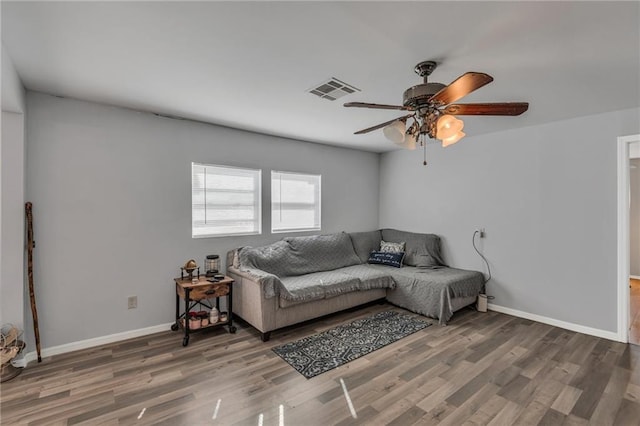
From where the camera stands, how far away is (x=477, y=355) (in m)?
2.82

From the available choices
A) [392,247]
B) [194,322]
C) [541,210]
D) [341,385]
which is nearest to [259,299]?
[194,322]

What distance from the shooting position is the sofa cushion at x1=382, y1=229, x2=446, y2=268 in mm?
4469

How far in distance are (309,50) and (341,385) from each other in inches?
96.5

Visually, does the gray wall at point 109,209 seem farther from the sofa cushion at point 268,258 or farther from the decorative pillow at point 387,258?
the decorative pillow at point 387,258

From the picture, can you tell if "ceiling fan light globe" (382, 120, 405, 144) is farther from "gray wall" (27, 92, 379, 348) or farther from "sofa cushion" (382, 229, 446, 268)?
"sofa cushion" (382, 229, 446, 268)

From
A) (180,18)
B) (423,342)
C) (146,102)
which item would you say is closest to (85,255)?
(146,102)

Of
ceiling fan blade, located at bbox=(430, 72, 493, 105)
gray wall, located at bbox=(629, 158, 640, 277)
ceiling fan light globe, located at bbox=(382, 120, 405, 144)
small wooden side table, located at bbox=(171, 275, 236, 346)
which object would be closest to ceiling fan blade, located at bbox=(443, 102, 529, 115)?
ceiling fan blade, located at bbox=(430, 72, 493, 105)

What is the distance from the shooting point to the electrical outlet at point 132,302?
3121mm

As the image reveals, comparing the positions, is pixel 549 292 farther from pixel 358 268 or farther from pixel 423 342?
pixel 358 268

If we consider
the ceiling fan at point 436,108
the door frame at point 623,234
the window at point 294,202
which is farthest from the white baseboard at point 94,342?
the door frame at point 623,234

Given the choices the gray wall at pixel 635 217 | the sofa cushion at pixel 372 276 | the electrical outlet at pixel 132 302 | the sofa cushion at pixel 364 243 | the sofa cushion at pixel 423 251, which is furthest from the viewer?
the gray wall at pixel 635 217

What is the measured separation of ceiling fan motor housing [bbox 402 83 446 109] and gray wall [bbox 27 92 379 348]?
2457mm

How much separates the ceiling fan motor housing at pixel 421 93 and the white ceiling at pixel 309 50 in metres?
0.22

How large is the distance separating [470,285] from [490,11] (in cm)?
322
